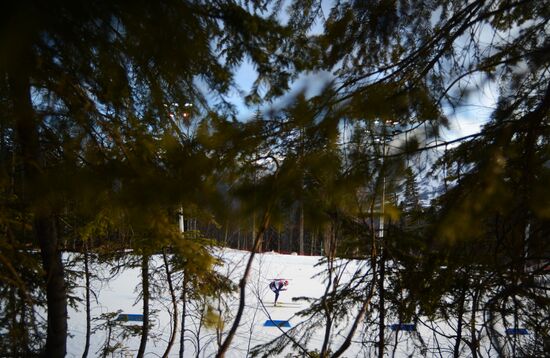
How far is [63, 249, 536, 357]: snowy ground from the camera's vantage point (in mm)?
4786

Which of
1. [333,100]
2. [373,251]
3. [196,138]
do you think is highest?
[333,100]

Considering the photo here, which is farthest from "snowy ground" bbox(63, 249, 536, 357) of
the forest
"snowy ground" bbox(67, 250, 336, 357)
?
the forest

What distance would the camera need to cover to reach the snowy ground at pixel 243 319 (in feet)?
15.7

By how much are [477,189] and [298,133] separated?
84cm

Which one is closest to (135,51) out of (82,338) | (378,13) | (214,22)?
(214,22)

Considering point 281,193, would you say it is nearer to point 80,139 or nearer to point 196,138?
point 196,138

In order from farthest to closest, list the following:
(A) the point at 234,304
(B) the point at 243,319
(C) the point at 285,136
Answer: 1. (B) the point at 243,319
2. (A) the point at 234,304
3. (C) the point at 285,136

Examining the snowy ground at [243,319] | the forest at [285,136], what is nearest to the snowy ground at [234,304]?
the snowy ground at [243,319]

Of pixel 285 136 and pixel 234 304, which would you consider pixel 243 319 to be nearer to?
pixel 234 304

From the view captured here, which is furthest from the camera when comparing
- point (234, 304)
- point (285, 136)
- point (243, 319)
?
point (243, 319)

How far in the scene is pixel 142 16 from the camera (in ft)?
5.05

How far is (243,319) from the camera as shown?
8.06m

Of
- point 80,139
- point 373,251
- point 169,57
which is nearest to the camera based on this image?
point 169,57

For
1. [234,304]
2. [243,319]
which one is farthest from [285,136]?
[243,319]
